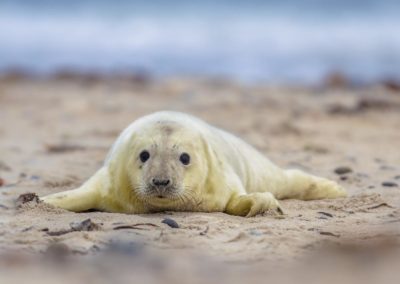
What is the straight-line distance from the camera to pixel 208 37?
89.9ft

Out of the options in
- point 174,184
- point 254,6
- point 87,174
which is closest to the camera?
point 174,184

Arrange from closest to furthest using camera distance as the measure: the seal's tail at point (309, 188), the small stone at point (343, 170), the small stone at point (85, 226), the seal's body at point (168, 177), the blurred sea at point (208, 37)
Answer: the small stone at point (85, 226)
the seal's body at point (168, 177)
the seal's tail at point (309, 188)
the small stone at point (343, 170)
the blurred sea at point (208, 37)

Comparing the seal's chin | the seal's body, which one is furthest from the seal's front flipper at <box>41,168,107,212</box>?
the seal's chin

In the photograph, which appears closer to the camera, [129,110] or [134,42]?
[129,110]

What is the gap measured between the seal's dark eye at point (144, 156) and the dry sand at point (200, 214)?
0.33m

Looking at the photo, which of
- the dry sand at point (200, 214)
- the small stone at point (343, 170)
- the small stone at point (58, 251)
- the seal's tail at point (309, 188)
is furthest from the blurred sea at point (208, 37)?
the small stone at point (58, 251)

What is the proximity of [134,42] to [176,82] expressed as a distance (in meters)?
11.8

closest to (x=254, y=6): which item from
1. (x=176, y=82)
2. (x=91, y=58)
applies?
(x=91, y=58)

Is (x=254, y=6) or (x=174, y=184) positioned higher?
(x=254, y=6)

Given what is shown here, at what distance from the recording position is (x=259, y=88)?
14.7 metres

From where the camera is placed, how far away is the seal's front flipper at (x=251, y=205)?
5.36 meters

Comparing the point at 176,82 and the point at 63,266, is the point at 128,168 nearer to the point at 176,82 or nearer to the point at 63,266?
the point at 63,266

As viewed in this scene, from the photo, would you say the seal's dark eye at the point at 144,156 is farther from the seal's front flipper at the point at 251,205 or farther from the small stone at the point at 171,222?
the seal's front flipper at the point at 251,205

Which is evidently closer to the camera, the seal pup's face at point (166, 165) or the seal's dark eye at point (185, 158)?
the seal pup's face at point (166, 165)
